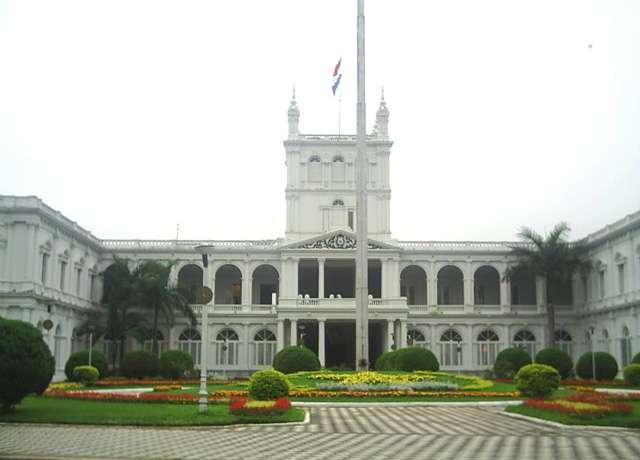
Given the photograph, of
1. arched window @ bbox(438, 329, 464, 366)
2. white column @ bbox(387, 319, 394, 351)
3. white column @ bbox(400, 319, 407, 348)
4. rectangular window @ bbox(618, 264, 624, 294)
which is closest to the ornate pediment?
white column @ bbox(387, 319, 394, 351)

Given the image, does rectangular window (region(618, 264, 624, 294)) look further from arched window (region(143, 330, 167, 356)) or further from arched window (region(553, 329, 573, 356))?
arched window (region(143, 330, 167, 356))

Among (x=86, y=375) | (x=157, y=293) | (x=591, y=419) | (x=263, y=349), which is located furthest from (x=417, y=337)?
(x=591, y=419)

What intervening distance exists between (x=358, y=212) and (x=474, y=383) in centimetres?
995

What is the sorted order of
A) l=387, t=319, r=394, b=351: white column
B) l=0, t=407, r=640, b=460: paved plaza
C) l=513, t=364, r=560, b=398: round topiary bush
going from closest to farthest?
1. l=0, t=407, r=640, b=460: paved plaza
2. l=513, t=364, r=560, b=398: round topiary bush
3. l=387, t=319, r=394, b=351: white column

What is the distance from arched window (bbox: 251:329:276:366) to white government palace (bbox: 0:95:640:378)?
82 mm

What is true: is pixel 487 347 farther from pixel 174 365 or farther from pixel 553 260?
pixel 174 365

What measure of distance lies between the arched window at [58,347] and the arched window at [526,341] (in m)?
33.8

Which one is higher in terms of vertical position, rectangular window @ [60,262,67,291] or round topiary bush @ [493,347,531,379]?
rectangular window @ [60,262,67,291]

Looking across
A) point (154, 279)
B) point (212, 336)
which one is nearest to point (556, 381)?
point (154, 279)

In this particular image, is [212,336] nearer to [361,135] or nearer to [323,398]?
[361,135]

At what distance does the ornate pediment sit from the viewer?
61031 millimetres

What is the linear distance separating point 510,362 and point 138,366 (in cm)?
2327

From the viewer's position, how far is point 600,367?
158ft

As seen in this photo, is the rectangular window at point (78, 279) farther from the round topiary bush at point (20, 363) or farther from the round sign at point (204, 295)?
the round sign at point (204, 295)
